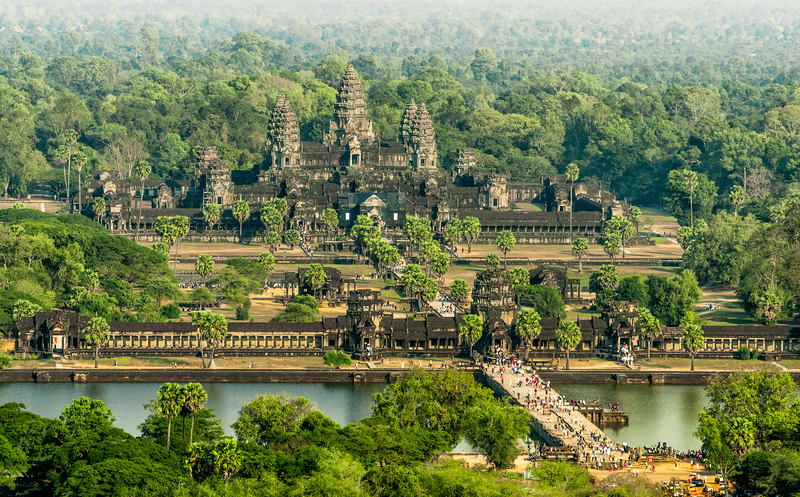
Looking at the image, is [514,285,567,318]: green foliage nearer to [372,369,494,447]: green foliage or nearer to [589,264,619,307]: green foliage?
[589,264,619,307]: green foliage

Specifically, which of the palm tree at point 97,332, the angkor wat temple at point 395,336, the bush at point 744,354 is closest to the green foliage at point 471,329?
the angkor wat temple at point 395,336

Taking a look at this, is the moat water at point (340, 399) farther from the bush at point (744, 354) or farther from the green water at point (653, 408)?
the bush at point (744, 354)

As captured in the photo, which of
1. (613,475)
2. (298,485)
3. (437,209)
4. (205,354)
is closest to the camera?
(298,485)

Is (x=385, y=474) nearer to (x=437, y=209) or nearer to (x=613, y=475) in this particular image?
(x=613, y=475)

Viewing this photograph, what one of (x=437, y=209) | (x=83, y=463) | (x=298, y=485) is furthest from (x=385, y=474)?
(x=437, y=209)

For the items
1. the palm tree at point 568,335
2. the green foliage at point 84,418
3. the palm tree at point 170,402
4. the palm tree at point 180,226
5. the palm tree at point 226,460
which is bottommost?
the palm tree at point 226,460

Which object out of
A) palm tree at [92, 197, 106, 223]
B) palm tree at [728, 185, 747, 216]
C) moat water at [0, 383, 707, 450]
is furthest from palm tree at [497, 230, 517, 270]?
moat water at [0, 383, 707, 450]

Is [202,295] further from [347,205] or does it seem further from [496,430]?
[496,430]
